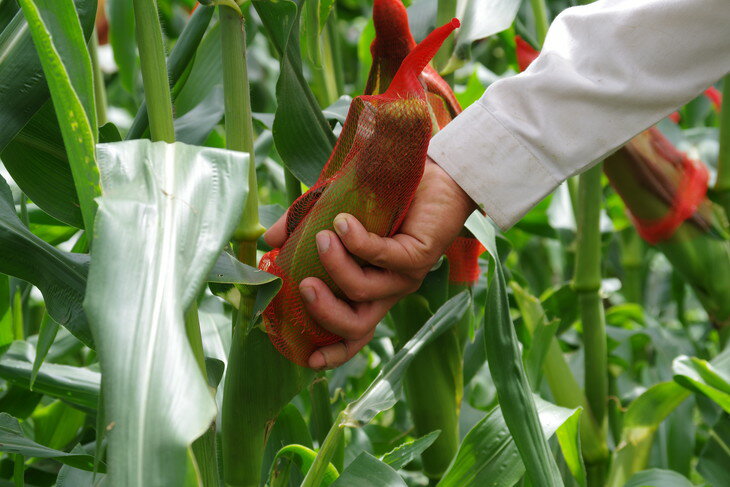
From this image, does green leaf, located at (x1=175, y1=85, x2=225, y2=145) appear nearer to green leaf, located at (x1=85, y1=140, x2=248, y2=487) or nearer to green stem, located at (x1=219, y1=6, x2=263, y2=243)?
green stem, located at (x1=219, y1=6, x2=263, y2=243)

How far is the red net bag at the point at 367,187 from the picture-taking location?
65 cm

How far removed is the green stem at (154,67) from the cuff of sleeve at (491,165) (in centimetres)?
28

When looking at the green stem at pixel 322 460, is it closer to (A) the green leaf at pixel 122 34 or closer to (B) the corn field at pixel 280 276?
(B) the corn field at pixel 280 276

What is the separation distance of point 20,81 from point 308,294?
25 cm

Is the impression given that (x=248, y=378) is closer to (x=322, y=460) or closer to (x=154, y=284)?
(x=322, y=460)

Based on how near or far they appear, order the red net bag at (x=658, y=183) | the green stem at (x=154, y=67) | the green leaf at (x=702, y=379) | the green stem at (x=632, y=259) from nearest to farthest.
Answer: the green stem at (x=154, y=67)
the green leaf at (x=702, y=379)
the red net bag at (x=658, y=183)
the green stem at (x=632, y=259)

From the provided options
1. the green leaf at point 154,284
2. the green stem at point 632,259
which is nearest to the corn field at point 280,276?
the green leaf at point 154,284

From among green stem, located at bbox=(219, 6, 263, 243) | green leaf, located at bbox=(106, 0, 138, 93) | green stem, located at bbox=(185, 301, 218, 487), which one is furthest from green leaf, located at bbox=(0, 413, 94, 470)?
green leaf, located at bbox=(106, 0, 138, 93)

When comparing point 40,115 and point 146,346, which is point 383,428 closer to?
point 40,115

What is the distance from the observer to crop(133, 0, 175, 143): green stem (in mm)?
551

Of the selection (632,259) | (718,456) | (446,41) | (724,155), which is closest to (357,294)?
(446,41)

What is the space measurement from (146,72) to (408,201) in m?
0.24

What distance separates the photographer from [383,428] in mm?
1164

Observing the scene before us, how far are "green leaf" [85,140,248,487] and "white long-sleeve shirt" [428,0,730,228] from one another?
0.33m
